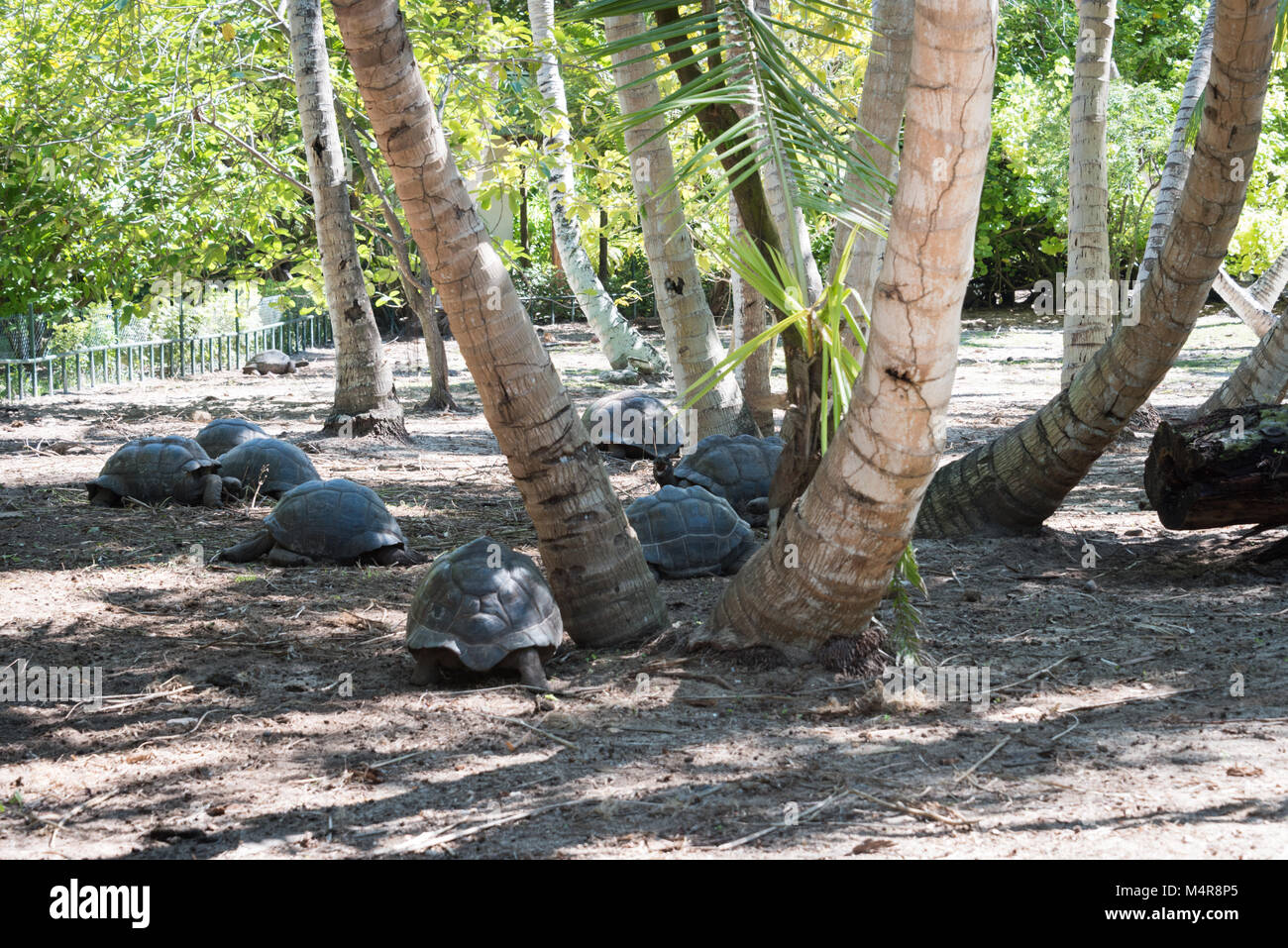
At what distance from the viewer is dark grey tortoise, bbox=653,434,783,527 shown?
7891 millimetres

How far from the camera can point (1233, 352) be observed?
18.2 m

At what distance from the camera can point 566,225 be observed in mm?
12750

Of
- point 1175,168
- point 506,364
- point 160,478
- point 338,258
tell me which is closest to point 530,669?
point 506,364

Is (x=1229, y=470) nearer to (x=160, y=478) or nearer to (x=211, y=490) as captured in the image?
(x=211, y=490)

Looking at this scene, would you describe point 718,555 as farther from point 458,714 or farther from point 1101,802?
point 1101,802

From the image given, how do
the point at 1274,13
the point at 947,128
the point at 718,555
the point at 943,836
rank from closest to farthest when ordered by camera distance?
the point at 943,836, the point at 947,128, the point at 1274,13, the point at 718,555

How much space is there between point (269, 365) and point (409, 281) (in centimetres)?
758

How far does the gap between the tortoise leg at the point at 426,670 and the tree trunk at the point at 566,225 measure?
22.2ft

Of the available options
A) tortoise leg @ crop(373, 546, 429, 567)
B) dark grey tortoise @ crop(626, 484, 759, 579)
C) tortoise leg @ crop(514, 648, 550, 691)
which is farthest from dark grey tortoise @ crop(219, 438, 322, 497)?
tortoise leg @ crop(514, 648, 550, 691)

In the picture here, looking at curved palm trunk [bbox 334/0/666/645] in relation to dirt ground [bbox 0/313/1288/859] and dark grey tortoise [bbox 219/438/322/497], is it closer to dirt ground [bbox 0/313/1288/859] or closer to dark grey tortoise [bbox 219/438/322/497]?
dirt ground [bbox 0/313/1288/859]

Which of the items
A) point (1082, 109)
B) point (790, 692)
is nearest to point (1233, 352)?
point (1082, 109)

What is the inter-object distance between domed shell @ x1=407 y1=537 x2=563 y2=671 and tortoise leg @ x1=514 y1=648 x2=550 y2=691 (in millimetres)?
43

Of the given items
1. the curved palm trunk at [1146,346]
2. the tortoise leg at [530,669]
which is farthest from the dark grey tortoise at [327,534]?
the curved palm trunk at [1146,346]

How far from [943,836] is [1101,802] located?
0.53m
